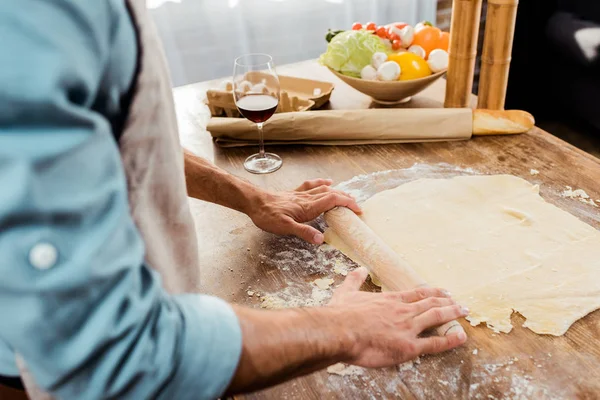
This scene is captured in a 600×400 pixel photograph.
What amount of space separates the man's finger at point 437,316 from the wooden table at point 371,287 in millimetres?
42

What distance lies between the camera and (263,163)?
4.29ft

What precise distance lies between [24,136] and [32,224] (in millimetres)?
70

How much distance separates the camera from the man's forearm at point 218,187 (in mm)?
1075

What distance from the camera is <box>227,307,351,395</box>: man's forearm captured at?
1.91 feet

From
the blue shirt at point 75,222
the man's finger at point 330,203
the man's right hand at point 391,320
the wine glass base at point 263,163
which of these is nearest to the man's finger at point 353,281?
the man's right hand at point 391,320

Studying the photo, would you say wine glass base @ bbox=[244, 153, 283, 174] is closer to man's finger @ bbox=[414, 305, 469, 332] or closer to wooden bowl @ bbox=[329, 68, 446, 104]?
wooden bowl @ bbox=[329, 68, 446, 104]

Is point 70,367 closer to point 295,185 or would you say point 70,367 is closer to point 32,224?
point 32,224

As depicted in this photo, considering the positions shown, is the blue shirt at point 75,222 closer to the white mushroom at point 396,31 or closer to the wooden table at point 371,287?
the wooden table at point 371,287

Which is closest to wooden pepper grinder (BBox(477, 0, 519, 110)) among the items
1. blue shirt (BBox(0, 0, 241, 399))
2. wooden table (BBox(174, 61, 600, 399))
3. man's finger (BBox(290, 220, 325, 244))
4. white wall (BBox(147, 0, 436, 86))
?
wooden table (BBox(174, 61, 600, 399))

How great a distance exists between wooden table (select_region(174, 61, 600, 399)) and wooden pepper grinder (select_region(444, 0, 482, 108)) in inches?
4.6

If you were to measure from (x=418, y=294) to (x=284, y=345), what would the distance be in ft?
0.98

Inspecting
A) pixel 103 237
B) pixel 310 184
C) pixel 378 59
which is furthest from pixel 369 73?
pixel 103 237

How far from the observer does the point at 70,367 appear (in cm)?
46

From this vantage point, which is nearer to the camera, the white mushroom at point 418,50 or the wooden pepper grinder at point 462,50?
→ the wooden pepper grinder at point 462,50
